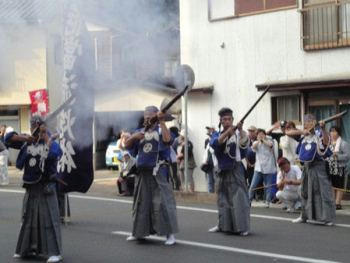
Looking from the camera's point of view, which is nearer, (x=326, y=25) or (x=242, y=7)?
(x=326, y=25)

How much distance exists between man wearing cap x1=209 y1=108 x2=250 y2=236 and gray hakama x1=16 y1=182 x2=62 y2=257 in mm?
2709

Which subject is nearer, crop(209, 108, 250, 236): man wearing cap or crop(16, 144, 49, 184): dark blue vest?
crop(16, 144, 49, 184): dark blue vest

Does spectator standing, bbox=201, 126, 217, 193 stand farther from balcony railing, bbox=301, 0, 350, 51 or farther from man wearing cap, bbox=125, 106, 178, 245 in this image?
man wearing cap, bbox=125, 106, 178, 245

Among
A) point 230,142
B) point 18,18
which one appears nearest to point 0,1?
point 18,18

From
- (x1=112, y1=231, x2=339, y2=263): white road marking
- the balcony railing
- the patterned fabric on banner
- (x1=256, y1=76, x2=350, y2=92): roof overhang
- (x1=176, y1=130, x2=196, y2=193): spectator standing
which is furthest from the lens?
the patterned fabric on banner

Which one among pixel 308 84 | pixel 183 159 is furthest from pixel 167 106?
pixel 183 159

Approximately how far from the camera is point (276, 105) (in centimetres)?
1555

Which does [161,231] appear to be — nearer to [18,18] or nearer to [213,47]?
[18,18]

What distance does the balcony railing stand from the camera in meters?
14.4

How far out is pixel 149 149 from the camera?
9.23 meters

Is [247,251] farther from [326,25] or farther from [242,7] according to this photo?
[242,7]

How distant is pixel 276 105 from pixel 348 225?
17.2 ft

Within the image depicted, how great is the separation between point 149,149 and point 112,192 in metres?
7.90

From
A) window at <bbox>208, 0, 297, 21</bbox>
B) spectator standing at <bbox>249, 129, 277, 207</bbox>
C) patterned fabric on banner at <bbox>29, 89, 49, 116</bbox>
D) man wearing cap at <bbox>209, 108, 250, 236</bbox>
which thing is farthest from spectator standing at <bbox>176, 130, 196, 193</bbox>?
man wearing cap at <bbox>209, 108, 250, 236</bbox>
